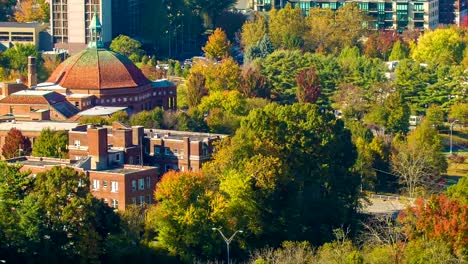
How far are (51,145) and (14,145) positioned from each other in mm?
3146

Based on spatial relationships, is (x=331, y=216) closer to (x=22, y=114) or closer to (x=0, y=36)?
(x=22, y=114)

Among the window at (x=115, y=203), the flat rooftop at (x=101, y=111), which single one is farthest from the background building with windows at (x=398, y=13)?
the window at (x=115, y=203)

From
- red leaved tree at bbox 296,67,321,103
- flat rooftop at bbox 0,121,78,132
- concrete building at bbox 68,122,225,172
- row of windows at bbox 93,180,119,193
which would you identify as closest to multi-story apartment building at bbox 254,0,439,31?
red leaved tree at bbox 296,67,321,103

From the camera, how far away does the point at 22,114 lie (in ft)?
379

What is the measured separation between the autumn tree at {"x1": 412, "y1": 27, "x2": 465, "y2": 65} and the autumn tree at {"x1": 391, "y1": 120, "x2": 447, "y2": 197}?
3937 cm

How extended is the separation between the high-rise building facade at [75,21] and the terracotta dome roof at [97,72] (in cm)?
2509

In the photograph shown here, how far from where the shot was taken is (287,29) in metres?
160

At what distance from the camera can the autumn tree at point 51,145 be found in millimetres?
101188

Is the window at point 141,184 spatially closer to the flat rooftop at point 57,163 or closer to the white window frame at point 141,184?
the white window frame at point 141,184

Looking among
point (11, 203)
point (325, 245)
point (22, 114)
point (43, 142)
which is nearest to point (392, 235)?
point (325, 245)

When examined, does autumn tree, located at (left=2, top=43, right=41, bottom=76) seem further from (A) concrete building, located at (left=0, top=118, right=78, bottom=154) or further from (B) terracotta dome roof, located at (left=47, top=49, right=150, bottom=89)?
(A) concrete building, located at (left=0, top=118, right=78, bottom=154)

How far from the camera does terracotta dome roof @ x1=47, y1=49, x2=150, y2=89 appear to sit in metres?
122

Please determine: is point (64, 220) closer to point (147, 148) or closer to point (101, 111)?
point (147, 148)

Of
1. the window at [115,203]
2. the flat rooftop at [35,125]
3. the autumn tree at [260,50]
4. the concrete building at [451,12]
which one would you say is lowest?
the window at [115,203]
